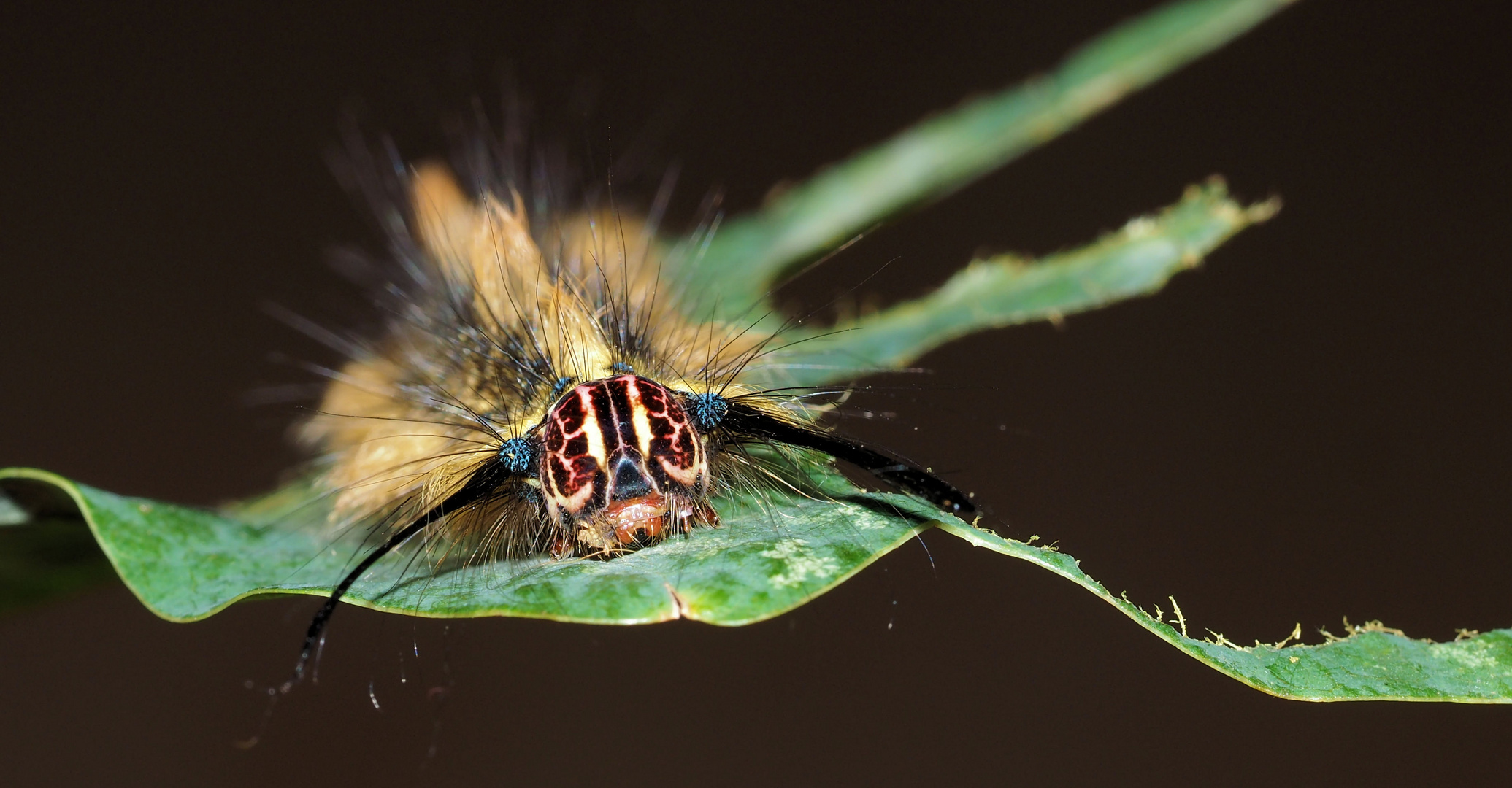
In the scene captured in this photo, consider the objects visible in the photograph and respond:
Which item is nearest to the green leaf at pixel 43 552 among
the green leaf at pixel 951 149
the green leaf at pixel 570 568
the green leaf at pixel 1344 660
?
the green leaf at pixel 570 568

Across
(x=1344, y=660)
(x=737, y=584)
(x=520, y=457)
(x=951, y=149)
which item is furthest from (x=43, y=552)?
(x=951, y=149)

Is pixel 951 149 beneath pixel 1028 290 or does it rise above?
above

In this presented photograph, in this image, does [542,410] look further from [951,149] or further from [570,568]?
[951,149]

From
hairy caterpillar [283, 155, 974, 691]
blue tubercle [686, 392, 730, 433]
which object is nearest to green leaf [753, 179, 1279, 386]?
hairy caterpillar [283, 155, 974, 691]

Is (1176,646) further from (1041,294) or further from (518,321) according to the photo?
(518,321)

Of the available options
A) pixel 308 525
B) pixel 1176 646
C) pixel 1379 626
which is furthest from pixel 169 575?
pixel 1379 626

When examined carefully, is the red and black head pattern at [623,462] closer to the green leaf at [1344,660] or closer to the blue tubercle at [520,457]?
the blue tubercle at [520,457]
